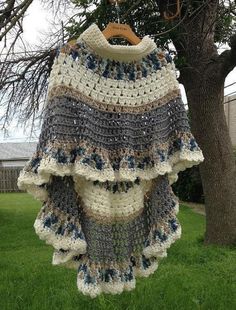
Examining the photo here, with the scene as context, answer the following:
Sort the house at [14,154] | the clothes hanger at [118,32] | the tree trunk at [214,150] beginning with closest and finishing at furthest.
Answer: the clothes hanger at [118,32] < the tree trunk at [214,150] < the house at [14,154]

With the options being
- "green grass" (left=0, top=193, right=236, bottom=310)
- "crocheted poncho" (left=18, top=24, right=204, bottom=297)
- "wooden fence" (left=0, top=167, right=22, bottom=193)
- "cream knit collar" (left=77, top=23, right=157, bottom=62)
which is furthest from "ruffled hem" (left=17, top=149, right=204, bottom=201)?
"wooden fence" (left=0, top=167, right=22, bottom=193)

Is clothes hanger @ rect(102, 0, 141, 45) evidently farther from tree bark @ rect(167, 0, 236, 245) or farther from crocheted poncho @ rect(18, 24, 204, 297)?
tree bark @ rect(167, 0, 236, 245)

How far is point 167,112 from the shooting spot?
6.93 ft

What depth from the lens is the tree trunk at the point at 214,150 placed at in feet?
17.5

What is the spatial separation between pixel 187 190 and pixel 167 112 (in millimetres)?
10712

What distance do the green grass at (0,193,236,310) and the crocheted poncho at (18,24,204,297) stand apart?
4.69 feet

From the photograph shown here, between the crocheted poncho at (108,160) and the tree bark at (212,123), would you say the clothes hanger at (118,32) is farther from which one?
the tree bark at (212,123)

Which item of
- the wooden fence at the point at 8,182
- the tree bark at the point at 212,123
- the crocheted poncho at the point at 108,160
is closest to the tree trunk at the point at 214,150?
the tree bark at the point at 212,123

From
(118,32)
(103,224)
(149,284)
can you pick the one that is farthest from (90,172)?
(149,284)

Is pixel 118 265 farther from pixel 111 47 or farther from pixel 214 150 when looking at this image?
pixel 214 150

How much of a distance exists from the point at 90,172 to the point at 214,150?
3.73 metres

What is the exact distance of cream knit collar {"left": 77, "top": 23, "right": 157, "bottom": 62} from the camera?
6.34 ft

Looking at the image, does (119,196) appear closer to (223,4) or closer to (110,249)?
(110,249)

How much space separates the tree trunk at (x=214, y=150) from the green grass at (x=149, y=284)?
0.29 metres
